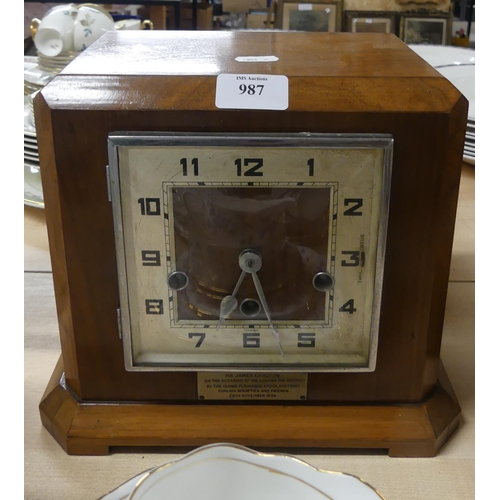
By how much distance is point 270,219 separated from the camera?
508 mm

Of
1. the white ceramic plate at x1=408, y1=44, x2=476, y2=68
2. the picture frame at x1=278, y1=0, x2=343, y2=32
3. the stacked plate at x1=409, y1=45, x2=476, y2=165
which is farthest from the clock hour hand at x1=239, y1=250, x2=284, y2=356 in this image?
the picture frame at x1=278, y1=0, x2=343, y2=32

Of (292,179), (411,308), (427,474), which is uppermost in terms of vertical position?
(292,179)

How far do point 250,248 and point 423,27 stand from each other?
1229 mm

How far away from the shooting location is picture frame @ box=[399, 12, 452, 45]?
154 cm

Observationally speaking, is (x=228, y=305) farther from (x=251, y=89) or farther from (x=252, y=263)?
(x=251, y=89)

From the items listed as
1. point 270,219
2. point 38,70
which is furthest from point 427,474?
point 38,70

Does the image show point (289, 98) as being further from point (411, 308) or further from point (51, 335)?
point (51, 335)

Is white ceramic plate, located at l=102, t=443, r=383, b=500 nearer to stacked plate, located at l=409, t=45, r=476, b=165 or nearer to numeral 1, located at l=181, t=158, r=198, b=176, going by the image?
numeral 1, located at l=181, t=158, r=198, b=176

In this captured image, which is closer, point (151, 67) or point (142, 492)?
point (142, 492)

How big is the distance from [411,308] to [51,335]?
38cm

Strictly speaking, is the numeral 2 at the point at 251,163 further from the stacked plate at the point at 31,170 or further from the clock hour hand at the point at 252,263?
the stacked plate at the point at 31,170

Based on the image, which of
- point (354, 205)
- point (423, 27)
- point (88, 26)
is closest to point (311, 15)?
point (423, 27)

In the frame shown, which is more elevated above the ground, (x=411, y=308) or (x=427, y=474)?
(x=411, y=308)

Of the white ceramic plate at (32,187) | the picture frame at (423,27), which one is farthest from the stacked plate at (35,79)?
the picture frame at (423,27)
